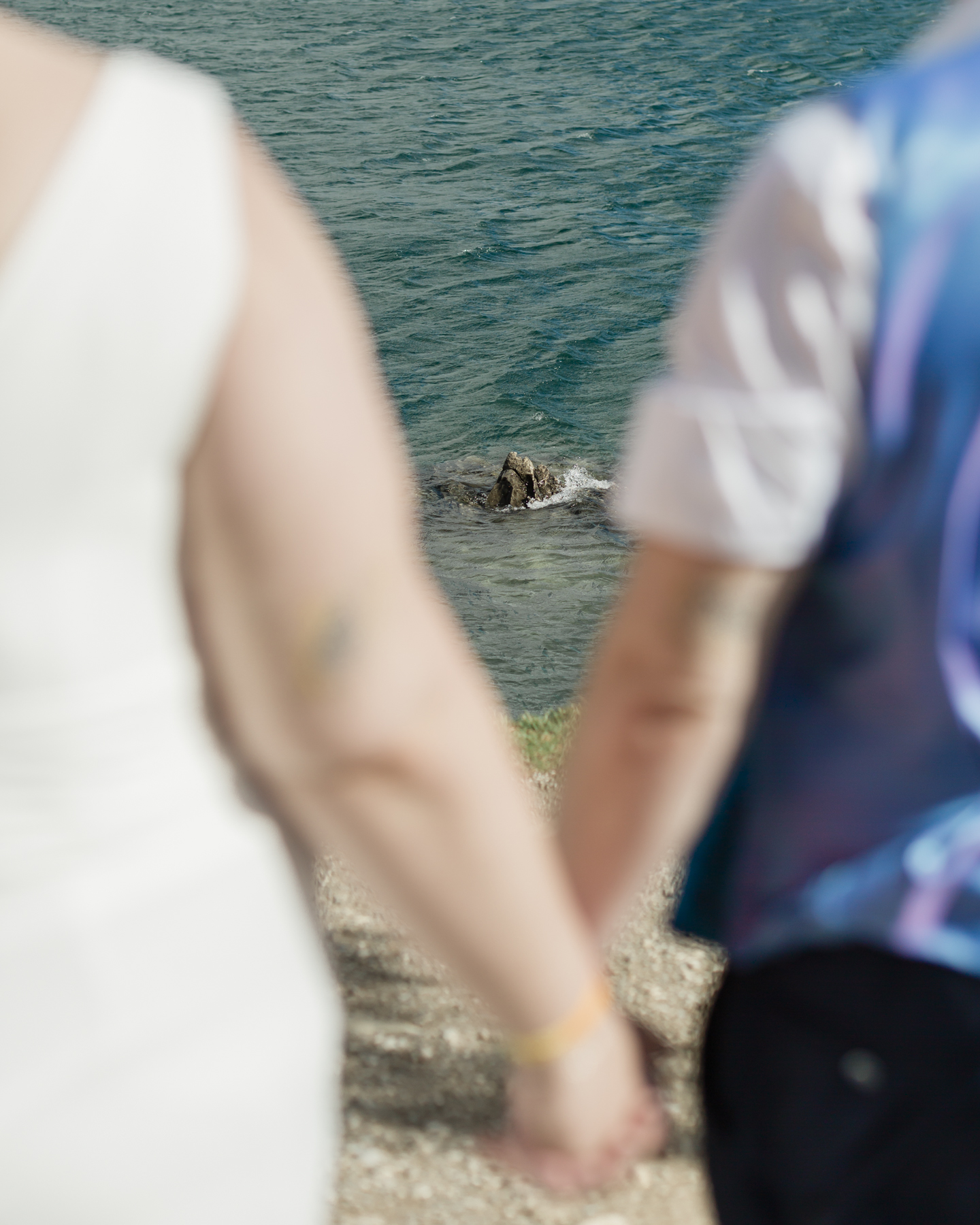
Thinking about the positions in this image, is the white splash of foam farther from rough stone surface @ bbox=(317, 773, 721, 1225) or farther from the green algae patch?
rough stone surface @ bbox=(317, 773, 721, 1225)

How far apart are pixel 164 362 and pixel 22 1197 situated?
2.30ft

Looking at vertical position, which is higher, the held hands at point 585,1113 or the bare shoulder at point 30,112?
the bare shoulder at point 30,112

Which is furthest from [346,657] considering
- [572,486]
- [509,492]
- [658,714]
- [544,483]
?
[572,486]

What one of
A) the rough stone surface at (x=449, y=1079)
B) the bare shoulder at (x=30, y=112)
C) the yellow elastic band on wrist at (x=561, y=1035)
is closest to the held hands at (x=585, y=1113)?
the yellow elastic band on wrist at (x=561, y=1035)

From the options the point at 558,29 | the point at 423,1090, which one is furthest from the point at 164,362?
the point at 558,29

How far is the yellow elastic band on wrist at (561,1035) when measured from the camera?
1.36m

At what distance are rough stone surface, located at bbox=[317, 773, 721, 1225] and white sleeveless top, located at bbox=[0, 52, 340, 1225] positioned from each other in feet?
5.34

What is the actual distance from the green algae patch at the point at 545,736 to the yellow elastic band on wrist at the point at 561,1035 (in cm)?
363

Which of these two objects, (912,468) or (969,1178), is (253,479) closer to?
(912,468)

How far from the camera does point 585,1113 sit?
1.40 meters

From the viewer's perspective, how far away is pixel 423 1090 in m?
3.44

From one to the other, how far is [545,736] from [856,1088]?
3983 mm

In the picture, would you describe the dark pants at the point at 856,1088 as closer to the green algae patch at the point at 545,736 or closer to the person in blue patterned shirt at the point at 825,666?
the person in blue patterned shirt at the point at 825,666

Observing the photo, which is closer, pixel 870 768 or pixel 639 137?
pixel 870 768
